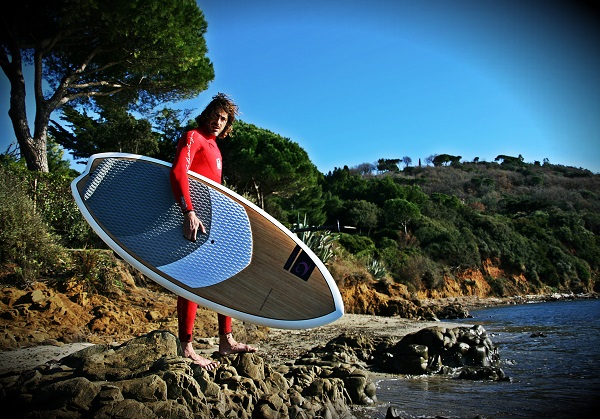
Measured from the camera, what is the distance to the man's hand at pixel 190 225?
280 cm

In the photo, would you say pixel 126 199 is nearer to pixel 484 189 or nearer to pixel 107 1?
pixel 107 1

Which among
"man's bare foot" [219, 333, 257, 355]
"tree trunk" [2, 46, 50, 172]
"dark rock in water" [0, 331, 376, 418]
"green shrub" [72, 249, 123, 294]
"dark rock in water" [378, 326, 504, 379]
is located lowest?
"dark rock in water" [378, 326, 504, 379]

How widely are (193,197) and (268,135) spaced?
17.4 metres

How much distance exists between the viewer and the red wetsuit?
2.79m

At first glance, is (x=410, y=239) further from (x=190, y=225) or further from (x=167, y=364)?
(x=167, y=364)

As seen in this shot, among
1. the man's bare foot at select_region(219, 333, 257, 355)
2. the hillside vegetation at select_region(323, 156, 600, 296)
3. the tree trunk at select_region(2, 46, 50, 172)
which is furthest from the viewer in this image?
the hillside vegetation at select_region(323, 156, 600, 296)

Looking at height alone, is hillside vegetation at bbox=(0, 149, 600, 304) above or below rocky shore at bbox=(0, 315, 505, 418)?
above

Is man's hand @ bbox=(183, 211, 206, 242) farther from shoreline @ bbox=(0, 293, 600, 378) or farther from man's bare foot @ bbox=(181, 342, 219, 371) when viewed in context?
shoreline @ bbox=(0, 293, 600, 378)

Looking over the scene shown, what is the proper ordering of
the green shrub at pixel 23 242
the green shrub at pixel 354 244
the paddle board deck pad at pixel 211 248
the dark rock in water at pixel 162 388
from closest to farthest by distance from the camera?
the dark rock in water at pixel 162 388, the paddle board deck pad at pixel 211 248, the green shrub at pixel 23 242, the green shrub at pixel 354 244

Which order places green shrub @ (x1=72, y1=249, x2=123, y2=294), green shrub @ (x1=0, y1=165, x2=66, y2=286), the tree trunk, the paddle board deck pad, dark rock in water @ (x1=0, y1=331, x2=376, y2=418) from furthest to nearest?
the tree trunk
green shrub @ (x1=72, y1=249, x2=123, y2=294)
green shrub @ (x1=0, y1=165, x2=66, y2=286)
the paddle board deck pad
dark rock in water @ (x1=0, y1=331, x2=376, y2=418)

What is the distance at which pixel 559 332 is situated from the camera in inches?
375

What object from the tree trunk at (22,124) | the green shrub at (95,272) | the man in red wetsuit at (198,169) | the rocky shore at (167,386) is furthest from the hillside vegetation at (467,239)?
the man in red wetsuit at (198,169)

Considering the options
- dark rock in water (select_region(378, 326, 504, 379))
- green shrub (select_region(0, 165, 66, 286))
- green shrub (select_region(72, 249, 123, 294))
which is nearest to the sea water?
dark rock in water (select_region(378, 326, 504, 379))

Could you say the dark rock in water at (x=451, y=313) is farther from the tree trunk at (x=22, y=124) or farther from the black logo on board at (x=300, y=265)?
the black logo on board at (x=300, y=265)
